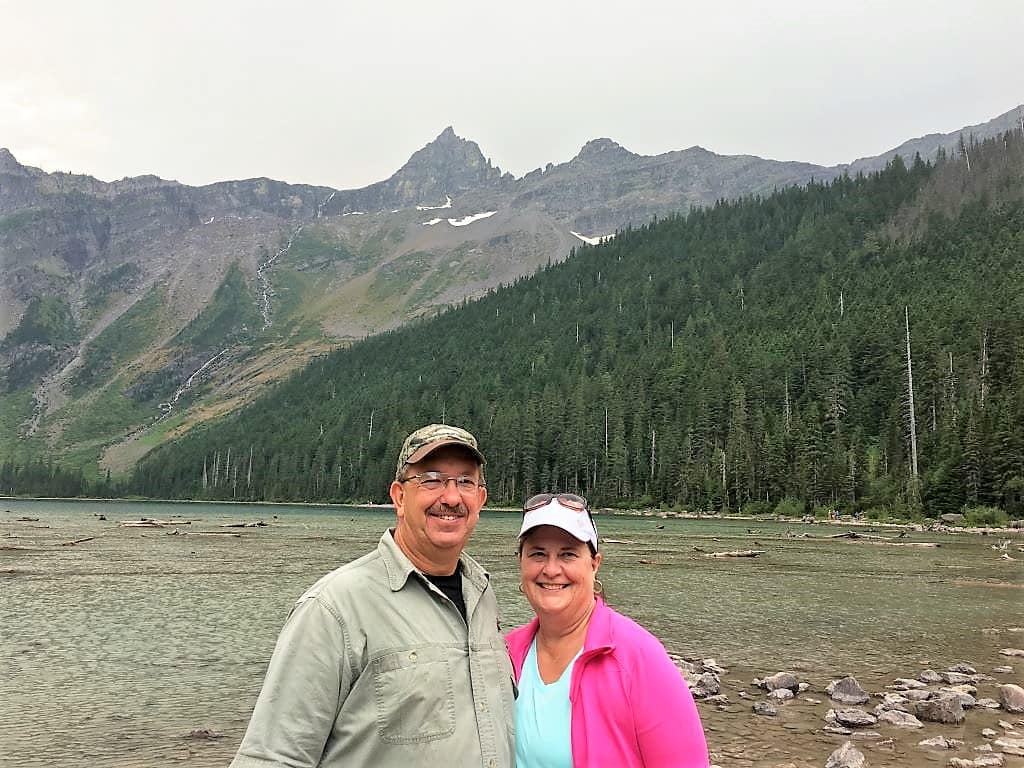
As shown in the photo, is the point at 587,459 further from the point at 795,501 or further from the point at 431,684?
the point at 431,684

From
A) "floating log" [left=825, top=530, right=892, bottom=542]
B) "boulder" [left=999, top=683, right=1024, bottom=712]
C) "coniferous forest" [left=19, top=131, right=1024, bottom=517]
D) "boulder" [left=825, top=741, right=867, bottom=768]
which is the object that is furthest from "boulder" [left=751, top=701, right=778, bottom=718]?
"coniferous forest" [left=19, top=131, right=1024, bottom=517]

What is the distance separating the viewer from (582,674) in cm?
362

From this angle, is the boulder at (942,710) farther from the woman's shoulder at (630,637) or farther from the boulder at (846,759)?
the woman's shoulder at (630,637)

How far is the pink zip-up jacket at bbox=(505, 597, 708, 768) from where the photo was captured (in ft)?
11.1

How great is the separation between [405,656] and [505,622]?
55.5 ft

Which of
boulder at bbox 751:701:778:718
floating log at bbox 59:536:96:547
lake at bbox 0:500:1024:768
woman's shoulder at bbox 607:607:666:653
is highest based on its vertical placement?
woman's shoulder at bbox 607:607:666:653

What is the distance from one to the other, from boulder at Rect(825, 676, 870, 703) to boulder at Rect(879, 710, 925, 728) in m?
0.91

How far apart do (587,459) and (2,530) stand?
85535 mm

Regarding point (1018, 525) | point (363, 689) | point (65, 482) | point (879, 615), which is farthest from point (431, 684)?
point (65, 482)

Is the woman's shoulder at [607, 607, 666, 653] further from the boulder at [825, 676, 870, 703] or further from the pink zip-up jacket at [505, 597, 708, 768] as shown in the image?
the boulder at [825, 676, 870, 703]

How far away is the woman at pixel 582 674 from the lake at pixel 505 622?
7.41 metres

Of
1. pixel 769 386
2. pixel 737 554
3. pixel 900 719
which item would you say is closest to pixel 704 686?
pixel 900 719

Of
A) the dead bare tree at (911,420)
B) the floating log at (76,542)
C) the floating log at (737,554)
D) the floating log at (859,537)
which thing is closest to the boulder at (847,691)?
the floating log at (737,554)

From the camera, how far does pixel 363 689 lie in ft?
10.8
